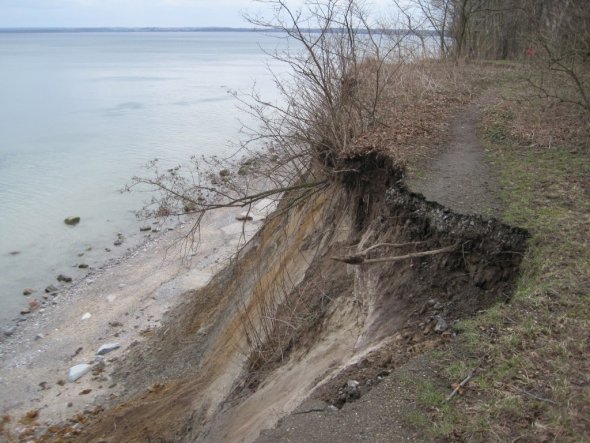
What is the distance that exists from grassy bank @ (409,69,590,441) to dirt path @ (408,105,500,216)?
0.26 meters

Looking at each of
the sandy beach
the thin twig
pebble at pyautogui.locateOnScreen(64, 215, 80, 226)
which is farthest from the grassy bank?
pebble at pyautogui.locateOnScreen(64, 215, 80, 226)

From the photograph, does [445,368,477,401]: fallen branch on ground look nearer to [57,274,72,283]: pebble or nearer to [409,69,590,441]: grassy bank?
[409,69,590,441]: grassy bank

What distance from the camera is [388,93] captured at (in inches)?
470

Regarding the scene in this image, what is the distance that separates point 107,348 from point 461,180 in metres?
8.85

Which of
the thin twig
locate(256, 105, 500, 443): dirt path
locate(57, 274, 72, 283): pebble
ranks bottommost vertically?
locate(57, 274, 72, 283): pebble

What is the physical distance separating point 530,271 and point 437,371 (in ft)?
5.94

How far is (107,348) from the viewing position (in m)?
12.1

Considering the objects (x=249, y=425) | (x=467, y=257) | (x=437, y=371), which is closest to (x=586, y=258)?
(x=467, y=257)

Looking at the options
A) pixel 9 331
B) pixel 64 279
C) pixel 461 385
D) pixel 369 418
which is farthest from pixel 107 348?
pixel 461 385

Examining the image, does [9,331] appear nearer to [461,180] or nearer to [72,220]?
[72,220]

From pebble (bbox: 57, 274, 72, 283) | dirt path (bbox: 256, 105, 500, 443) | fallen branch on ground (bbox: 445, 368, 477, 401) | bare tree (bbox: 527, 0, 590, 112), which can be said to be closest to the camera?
dirt path (bbox: 256, 105, 500, 443)

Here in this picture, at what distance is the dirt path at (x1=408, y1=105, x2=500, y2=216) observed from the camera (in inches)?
270

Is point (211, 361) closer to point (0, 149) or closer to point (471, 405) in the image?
point (471, 405)

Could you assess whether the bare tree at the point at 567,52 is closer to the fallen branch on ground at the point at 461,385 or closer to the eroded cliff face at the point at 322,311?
the eroded cliff face at the point at 322,311
